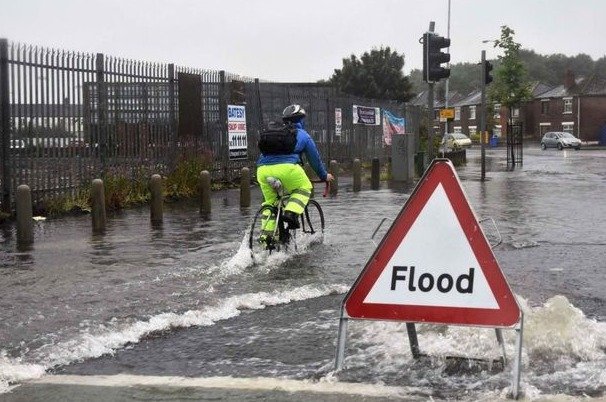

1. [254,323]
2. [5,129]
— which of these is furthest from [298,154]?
[5,129]

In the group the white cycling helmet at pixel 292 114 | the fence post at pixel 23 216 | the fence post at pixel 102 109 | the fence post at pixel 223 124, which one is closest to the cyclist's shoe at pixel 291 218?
the white cycling helmet at pixel 292 114

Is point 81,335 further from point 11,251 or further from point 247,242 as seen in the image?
point 11,251

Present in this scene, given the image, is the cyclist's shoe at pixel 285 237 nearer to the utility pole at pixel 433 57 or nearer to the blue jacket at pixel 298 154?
the blue jacket at pixel 298 154

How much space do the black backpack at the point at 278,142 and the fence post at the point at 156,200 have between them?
13.7 ft

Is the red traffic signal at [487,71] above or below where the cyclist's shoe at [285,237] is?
above

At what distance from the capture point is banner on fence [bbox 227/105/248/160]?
2070 centimetres

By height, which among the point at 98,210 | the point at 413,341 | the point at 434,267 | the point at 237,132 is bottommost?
the point at 413,341

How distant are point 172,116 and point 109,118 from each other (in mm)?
2567

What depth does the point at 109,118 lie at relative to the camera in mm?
15961

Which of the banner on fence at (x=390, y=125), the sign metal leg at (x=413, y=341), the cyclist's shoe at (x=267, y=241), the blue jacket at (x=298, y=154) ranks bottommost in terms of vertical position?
the sign metal leg at (x=413, y=341)

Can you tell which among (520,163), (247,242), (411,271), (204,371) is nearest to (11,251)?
(247,242)

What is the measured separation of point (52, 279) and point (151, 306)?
1.75 m

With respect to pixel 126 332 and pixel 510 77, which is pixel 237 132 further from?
pixel 510 77

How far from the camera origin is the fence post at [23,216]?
10984 millimetres
